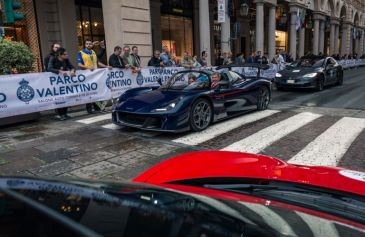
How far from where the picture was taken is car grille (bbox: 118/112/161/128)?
247 inches

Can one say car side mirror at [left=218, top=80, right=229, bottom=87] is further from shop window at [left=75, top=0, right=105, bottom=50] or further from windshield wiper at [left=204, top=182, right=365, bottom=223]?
shop window at [left=75, top=0, right=105, bottom=50]

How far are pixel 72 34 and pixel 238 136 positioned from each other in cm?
1155

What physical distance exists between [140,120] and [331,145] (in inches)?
140

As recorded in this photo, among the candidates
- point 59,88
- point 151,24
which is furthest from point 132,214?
point 151,24

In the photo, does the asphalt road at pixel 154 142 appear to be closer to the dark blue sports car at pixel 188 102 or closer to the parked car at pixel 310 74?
the dark blue sports car at pixel 188 102

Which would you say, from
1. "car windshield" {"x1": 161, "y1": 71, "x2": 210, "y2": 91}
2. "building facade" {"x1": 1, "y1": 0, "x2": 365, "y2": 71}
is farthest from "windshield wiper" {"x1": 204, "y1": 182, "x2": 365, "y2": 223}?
"building facade" {"x1": 1, "y1": 0, "x2": 365, "y2": 71}

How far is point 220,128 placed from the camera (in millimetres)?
7109

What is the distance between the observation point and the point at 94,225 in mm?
1023

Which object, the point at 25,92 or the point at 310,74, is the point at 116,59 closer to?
the point at 25,92

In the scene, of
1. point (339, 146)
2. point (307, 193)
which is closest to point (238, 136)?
point (339, 146)

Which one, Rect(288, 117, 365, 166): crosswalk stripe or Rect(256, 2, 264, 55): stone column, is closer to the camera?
Rect(288, 117, 365, 166): crosswalk stripe

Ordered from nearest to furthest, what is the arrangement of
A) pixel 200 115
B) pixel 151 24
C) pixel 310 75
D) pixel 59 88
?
pixel 200 115, pixel 59 88, pixel 310 75, pixel 151 24

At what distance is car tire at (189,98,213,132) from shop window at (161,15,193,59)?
15179 millimetres

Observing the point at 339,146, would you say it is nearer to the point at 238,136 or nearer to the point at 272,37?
the point at 238,136
